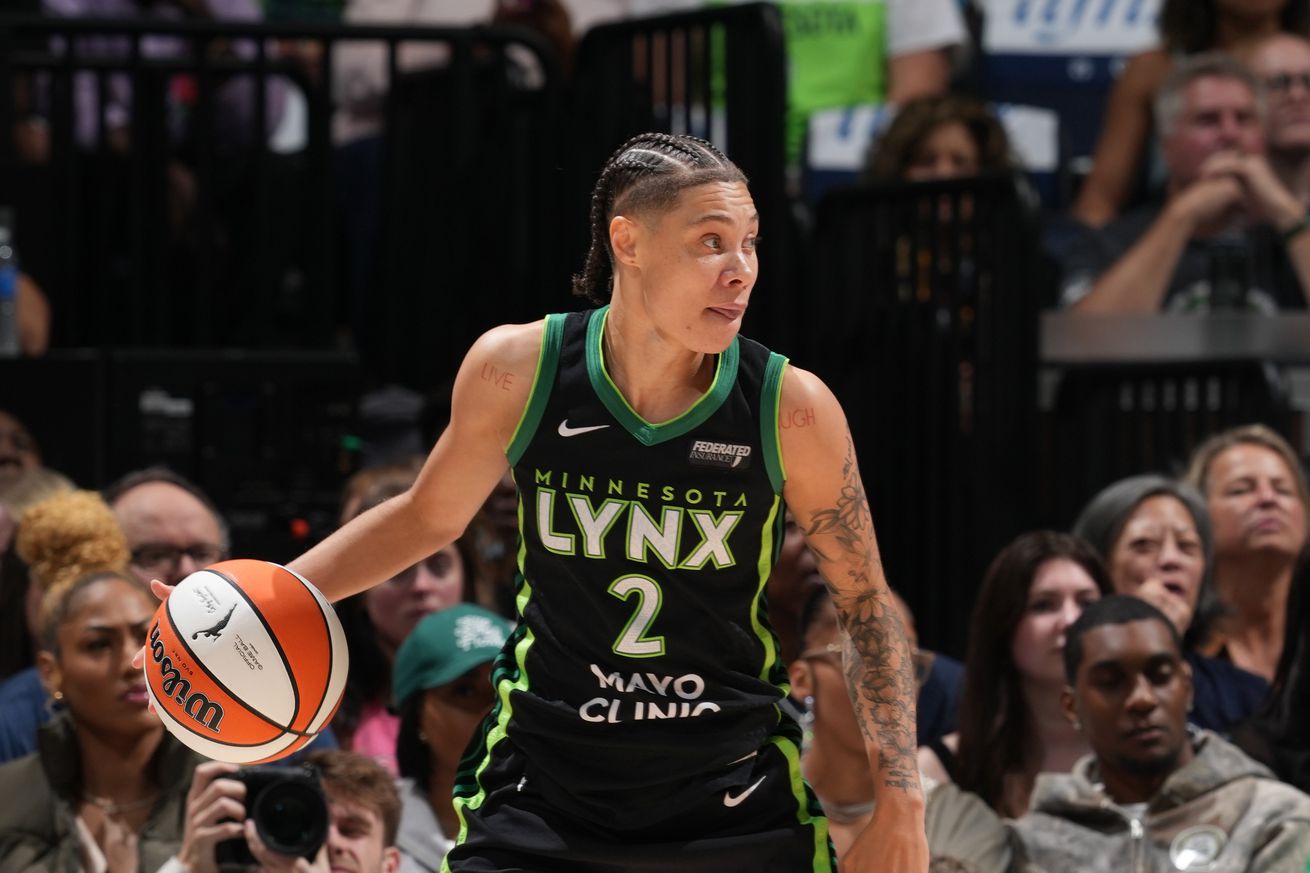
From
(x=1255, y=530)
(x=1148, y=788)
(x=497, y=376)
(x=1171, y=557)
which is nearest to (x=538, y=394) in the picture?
(x=497, y=376)

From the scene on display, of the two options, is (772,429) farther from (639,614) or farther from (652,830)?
(652,830)

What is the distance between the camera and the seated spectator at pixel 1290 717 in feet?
18.0

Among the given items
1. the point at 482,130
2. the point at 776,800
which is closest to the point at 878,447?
the point at 482,130

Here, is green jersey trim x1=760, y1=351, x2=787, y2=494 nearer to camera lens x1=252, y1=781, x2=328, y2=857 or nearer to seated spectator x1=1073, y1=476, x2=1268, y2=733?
camera lens x1=252, y1=781, x2=328, y2=857

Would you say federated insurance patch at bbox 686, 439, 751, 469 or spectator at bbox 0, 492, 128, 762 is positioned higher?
federated insurance patch at bbox 686, 439, 751, 469

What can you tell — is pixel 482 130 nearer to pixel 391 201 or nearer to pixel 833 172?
pixel 391 201

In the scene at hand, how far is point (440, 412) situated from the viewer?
7012 millimetres

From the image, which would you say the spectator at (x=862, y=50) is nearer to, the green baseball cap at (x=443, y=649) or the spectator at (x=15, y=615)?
the green baseball cap at (x=443, y=649)

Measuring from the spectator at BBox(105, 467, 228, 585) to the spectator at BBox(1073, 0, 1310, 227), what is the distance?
Answer: 3866 mm

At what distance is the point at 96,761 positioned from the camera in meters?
5.13

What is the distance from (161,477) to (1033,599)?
8.30 feet

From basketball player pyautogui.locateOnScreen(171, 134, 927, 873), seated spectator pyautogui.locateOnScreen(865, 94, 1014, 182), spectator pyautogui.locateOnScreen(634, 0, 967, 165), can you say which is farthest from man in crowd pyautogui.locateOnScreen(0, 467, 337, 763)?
spectator pyautogui.locateOnScreen(634, 0, 967, 165)

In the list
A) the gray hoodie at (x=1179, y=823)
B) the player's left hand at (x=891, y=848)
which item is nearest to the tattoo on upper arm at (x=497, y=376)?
the player's left hand at (x=891, y=848)

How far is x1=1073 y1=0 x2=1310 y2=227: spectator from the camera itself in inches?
322
